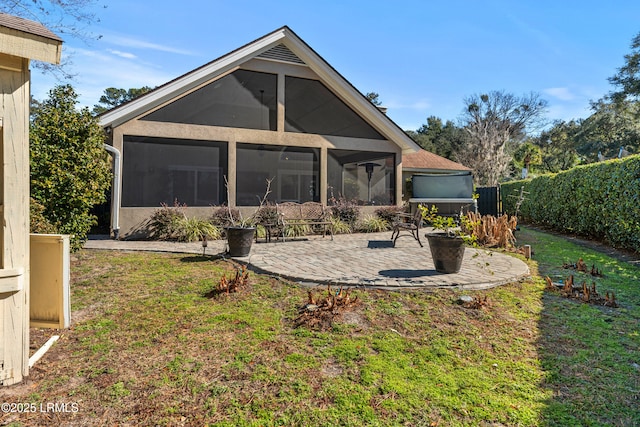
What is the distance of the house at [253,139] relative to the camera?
9.70 m

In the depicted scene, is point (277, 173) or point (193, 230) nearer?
point (193, 230)

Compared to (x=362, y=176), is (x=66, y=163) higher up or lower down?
lower down

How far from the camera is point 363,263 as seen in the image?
6184 millimetres

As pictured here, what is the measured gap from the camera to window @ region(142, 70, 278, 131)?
10.1m

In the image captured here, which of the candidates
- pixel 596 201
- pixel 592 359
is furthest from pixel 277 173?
pixel 592 359

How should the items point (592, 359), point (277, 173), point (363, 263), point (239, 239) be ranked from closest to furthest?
1. point (592, 359)
2. point (363, 263)
3. point (239, 239)
4. point (277, 173)

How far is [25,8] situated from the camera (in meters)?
8.16

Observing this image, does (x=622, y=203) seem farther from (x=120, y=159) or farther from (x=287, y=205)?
(x=120, y=159)

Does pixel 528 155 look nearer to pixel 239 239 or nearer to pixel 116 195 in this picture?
pixel 239 239

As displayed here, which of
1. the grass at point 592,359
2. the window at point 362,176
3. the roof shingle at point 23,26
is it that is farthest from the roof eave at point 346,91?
the roof shingle at point 23,26

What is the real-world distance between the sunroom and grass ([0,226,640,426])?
6.03 m

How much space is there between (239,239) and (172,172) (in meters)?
5.44

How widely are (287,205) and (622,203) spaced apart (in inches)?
339

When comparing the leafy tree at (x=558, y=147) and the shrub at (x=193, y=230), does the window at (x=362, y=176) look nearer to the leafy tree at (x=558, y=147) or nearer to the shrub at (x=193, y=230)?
the shrub at (x=193, y=230)
